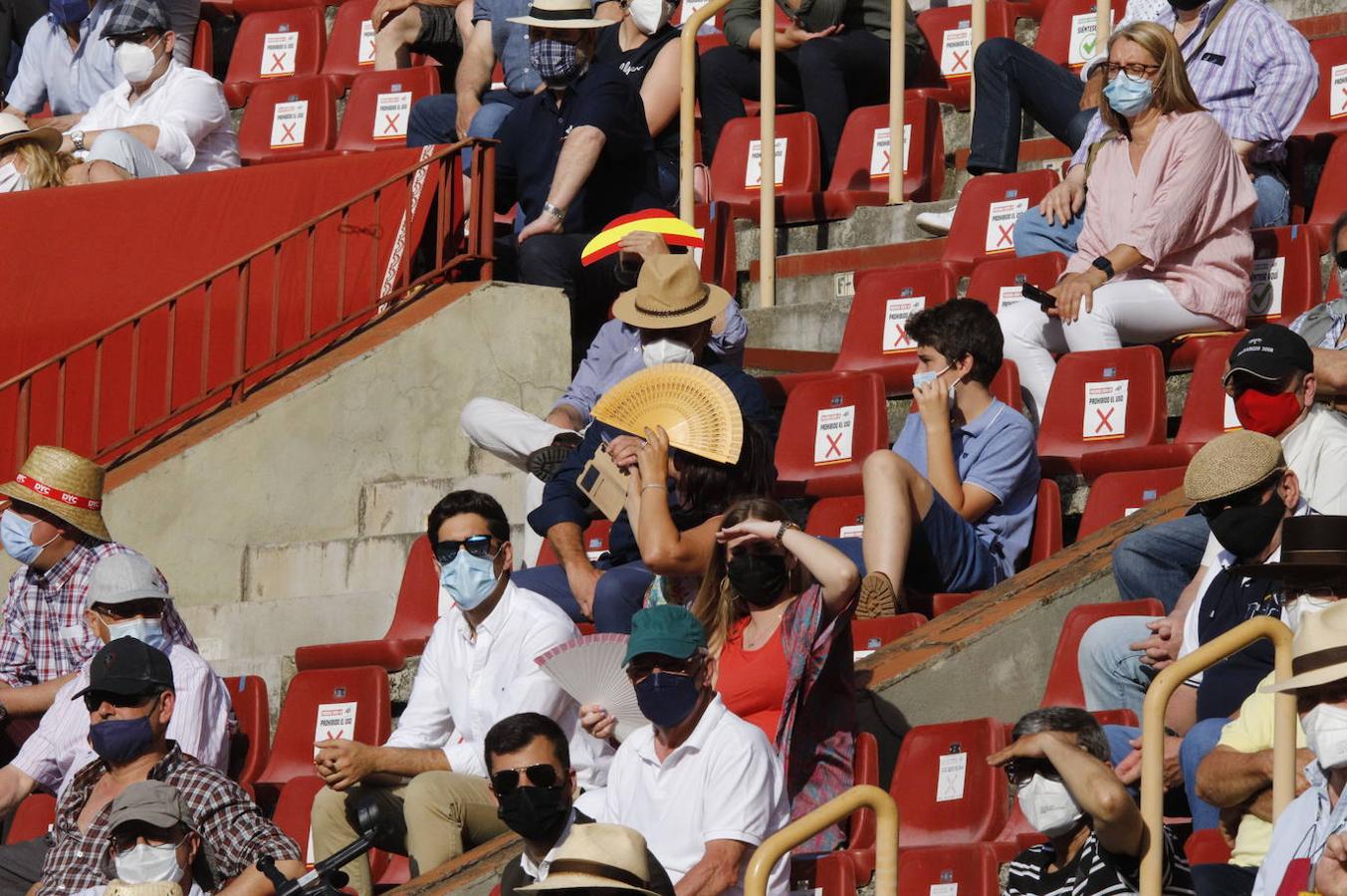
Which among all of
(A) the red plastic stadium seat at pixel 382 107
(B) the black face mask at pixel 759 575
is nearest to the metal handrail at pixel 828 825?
(B) the black face mask at pixel 759 575

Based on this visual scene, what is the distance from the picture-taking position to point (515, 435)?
28.7 ft

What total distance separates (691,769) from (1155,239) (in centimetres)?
314

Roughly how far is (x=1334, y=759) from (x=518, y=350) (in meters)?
5.22

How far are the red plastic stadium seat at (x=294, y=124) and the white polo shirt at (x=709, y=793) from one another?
6914 mm

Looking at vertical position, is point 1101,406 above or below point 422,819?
above

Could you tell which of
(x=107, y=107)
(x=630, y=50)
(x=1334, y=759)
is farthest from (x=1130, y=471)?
(x=107, y=107)

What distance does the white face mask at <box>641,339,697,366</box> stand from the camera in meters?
8.17

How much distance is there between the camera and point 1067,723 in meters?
5.48

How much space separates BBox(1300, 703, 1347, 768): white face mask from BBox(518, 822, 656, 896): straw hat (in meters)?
1.20

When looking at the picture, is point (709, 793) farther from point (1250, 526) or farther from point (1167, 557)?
point (1167, 557)

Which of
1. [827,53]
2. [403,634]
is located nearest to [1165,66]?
[827,53]

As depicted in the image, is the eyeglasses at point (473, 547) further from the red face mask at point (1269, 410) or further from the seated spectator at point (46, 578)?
the red face mask at point (1269, 410)

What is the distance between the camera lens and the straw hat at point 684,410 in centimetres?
716

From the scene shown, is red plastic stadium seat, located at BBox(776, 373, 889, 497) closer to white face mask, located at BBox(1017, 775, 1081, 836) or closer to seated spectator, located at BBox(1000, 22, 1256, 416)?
seated spectator, located at BBox(1000, 22, 1256, 416)
